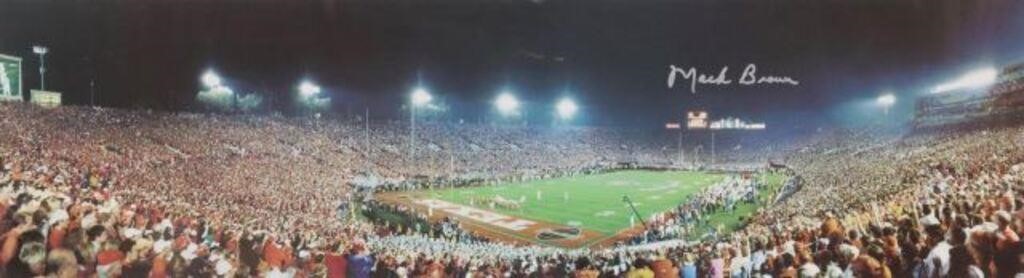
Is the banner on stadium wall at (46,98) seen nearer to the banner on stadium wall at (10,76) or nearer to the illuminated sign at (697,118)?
the banner on stadium wall at (10,76)

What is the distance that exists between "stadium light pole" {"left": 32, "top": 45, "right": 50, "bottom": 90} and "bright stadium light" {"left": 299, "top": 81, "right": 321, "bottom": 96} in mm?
5274

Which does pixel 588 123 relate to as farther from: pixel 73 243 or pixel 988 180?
pixel 73 243

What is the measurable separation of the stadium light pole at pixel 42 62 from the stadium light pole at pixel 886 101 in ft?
48.7

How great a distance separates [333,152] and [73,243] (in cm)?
1151

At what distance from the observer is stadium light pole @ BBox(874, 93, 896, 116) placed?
1161 cm

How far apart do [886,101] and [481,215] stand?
896 cm

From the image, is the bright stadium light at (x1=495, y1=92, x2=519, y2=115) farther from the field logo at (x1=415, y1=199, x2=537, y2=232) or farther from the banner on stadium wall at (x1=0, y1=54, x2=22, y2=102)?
the banner on stadium wall at (x1=0, y1=54, x2=22, y2=102)

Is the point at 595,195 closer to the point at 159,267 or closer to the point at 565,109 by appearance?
the point at 565,109

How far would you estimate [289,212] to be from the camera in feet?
31.5

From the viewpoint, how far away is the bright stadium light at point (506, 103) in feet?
78.4

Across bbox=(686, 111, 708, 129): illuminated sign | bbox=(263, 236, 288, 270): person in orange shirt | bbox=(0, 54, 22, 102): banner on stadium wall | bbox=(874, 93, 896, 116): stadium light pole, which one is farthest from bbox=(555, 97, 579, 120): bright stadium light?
bbox=(263, 236, 288, 270): person in orange shirt

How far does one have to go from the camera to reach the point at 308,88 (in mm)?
15797

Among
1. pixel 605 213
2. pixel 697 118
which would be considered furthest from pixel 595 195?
pixel 697 118

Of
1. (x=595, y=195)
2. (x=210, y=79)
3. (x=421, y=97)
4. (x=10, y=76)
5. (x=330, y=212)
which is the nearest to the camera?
(x=10, y=76)
